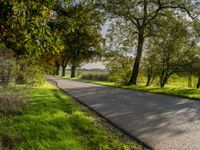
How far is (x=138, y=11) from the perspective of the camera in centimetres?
2925

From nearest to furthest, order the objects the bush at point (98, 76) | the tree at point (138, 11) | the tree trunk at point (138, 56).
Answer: the tree at point (138, 11), the tree trunk at point (138, 56), the bush at point (98, 76)

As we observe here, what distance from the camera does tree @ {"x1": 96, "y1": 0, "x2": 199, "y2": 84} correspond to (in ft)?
86.7

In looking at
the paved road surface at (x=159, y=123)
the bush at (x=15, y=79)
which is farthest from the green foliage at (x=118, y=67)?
the paved road surface at (x=159, y=123)

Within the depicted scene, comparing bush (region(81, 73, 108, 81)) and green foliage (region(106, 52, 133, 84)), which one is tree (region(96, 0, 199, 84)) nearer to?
green foliage (region(106, 52, 133, 84))

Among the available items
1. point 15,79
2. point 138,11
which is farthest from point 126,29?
point 15,79

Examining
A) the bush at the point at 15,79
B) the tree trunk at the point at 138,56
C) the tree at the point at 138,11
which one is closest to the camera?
the bush at the point at 15,79

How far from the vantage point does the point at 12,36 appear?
6910mm

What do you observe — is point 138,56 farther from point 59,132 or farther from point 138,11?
point 59,132

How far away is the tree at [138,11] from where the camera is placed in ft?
86.7

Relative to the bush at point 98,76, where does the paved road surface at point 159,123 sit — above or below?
below

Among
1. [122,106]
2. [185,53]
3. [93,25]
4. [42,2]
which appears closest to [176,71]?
[185,53]

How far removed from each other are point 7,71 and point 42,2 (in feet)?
24.0

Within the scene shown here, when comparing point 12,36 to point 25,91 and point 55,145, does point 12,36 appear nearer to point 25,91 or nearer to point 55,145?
point 55,145

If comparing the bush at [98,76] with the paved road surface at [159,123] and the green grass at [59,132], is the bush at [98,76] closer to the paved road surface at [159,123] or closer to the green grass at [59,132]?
the paved road surface at [159,123]
